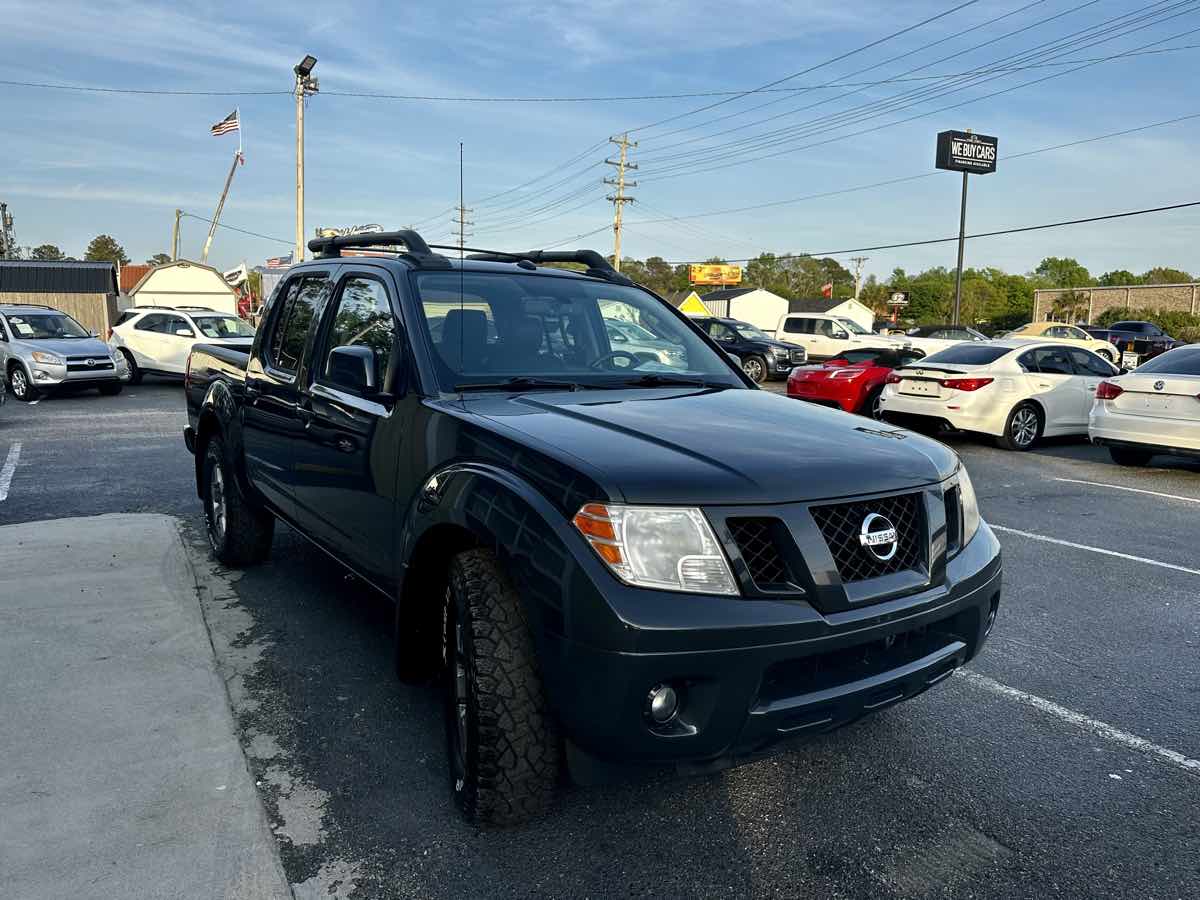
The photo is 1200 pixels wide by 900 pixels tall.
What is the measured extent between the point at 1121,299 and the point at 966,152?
38990 millimetres

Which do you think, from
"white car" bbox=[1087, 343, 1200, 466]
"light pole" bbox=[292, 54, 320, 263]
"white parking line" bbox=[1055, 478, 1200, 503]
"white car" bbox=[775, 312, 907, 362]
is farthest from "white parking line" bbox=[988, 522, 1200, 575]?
"light pole" bbox=[292, 54, 320, 263]

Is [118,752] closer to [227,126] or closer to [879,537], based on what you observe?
[879,537]

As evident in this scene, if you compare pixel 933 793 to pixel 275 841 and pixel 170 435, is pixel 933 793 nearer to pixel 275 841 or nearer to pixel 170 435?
pixel 275 841

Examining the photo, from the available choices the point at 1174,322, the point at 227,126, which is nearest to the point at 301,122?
the point at 227,126

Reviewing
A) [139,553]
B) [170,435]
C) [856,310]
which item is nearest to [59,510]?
[139,553]

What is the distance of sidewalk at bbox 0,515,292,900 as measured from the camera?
8.25 feet

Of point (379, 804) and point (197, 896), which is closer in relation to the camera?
point (197, 896)

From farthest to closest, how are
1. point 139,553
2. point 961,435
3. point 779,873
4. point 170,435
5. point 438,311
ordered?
point 961,435, point 170,435, point 139,553, point 438,311, point 779,873

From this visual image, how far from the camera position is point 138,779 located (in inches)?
118

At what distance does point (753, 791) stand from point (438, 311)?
2.08 m

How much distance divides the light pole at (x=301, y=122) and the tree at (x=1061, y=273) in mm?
125257

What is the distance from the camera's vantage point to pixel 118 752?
10.4ft

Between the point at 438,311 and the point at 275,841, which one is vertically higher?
the point at 438,311

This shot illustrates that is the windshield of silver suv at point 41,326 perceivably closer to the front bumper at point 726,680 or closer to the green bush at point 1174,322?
the front bumper at point 726,680
